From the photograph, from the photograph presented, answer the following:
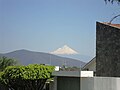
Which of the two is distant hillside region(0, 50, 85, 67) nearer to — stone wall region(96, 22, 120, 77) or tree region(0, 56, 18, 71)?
tree region(0, 56, 18, 71)

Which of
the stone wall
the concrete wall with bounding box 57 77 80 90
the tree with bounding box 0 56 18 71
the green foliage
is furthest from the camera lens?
the tree with bounding box 0 56 18 71

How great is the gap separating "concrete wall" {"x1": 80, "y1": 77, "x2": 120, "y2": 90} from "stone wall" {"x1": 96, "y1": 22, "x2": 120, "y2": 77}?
3.32m

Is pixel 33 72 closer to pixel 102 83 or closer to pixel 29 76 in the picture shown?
pixel 29 76

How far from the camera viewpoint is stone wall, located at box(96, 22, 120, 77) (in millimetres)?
25000

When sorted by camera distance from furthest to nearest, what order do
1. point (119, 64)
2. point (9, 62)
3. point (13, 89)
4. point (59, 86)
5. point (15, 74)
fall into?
point (9, 62) < point (13, 89) < point (15, 74) < point (59, 86) < point (119, 64)

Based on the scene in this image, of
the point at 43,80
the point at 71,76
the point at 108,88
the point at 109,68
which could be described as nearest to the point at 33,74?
the point at 43,80

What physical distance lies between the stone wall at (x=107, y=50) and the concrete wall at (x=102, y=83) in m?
3.32

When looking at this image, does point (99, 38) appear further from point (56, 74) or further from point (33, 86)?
point (33, 86)

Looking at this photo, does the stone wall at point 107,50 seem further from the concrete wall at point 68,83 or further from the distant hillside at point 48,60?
the distant hillside at point 48,60

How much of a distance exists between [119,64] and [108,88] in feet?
13.4

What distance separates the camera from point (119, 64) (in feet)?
80.3

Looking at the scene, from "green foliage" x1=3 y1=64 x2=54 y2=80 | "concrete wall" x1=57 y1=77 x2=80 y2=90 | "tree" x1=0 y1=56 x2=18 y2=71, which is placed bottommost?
"concrete wall" x1=57 y1=77 x2=80 y2=90

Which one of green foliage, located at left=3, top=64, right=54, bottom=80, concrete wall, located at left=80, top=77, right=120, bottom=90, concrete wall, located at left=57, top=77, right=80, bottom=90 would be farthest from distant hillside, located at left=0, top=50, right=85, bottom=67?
concrete wall, located at left=80, top=77, right=120, bottom=90

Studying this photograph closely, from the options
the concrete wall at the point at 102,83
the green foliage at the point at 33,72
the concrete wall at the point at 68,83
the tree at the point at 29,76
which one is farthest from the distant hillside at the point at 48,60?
the concrete wall at the point at 102,83
